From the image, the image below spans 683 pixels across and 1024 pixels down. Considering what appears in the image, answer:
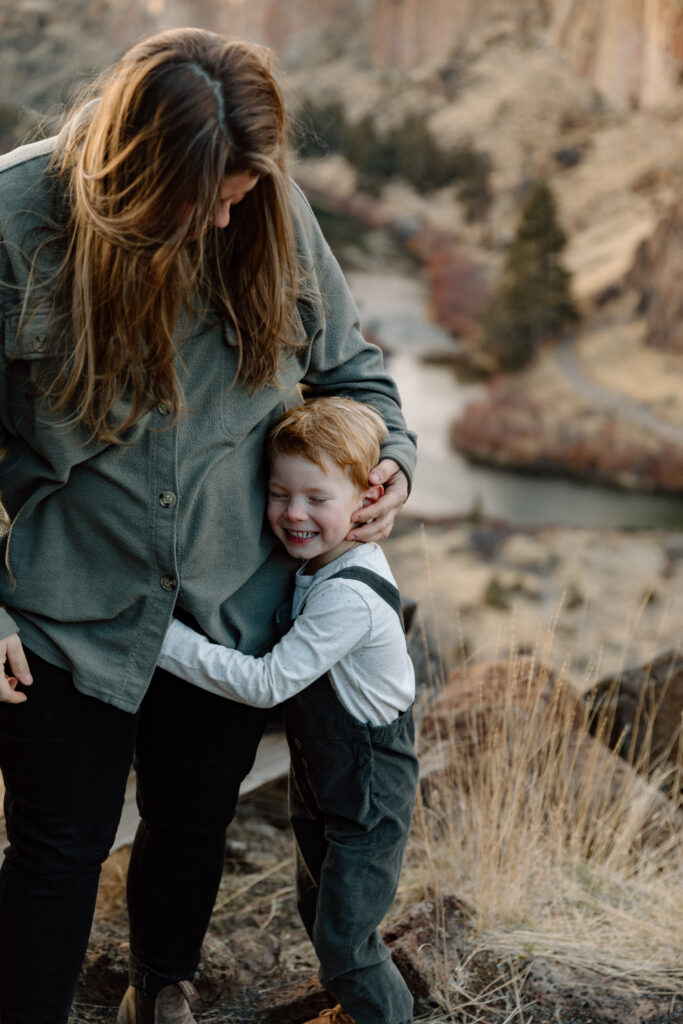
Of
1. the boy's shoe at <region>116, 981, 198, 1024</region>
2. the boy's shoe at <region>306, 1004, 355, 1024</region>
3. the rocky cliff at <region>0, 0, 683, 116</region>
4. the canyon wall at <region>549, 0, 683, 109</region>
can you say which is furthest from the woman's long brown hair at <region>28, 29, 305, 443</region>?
the canyon wall at <region>549, 0, 683, 109</region>

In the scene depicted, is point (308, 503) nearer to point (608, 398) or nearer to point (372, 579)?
point (372, 579)

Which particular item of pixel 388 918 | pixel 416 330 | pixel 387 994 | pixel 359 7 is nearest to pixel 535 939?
pixel 388 918

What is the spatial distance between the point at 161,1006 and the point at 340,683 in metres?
0.58

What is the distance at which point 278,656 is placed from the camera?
4.51 ft

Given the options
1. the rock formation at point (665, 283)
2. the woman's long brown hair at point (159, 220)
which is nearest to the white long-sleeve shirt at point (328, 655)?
the woman's long brown hair at point (159, 220)

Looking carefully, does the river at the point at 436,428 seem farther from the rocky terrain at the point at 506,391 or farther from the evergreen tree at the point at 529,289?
the evergreen tree at the point at 529,289

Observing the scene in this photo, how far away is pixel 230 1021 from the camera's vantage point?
178cm

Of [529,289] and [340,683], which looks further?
[529,289]

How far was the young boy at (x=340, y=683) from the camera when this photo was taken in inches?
53.9

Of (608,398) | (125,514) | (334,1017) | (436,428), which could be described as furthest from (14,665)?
(608,398)

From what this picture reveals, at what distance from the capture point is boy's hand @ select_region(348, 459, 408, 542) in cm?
145

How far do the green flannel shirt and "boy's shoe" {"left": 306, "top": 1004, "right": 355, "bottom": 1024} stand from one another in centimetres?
69

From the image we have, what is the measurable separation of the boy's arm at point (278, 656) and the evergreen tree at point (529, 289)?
2199 centimetres

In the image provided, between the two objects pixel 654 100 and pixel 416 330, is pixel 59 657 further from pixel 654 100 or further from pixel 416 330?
pixel 654 100
